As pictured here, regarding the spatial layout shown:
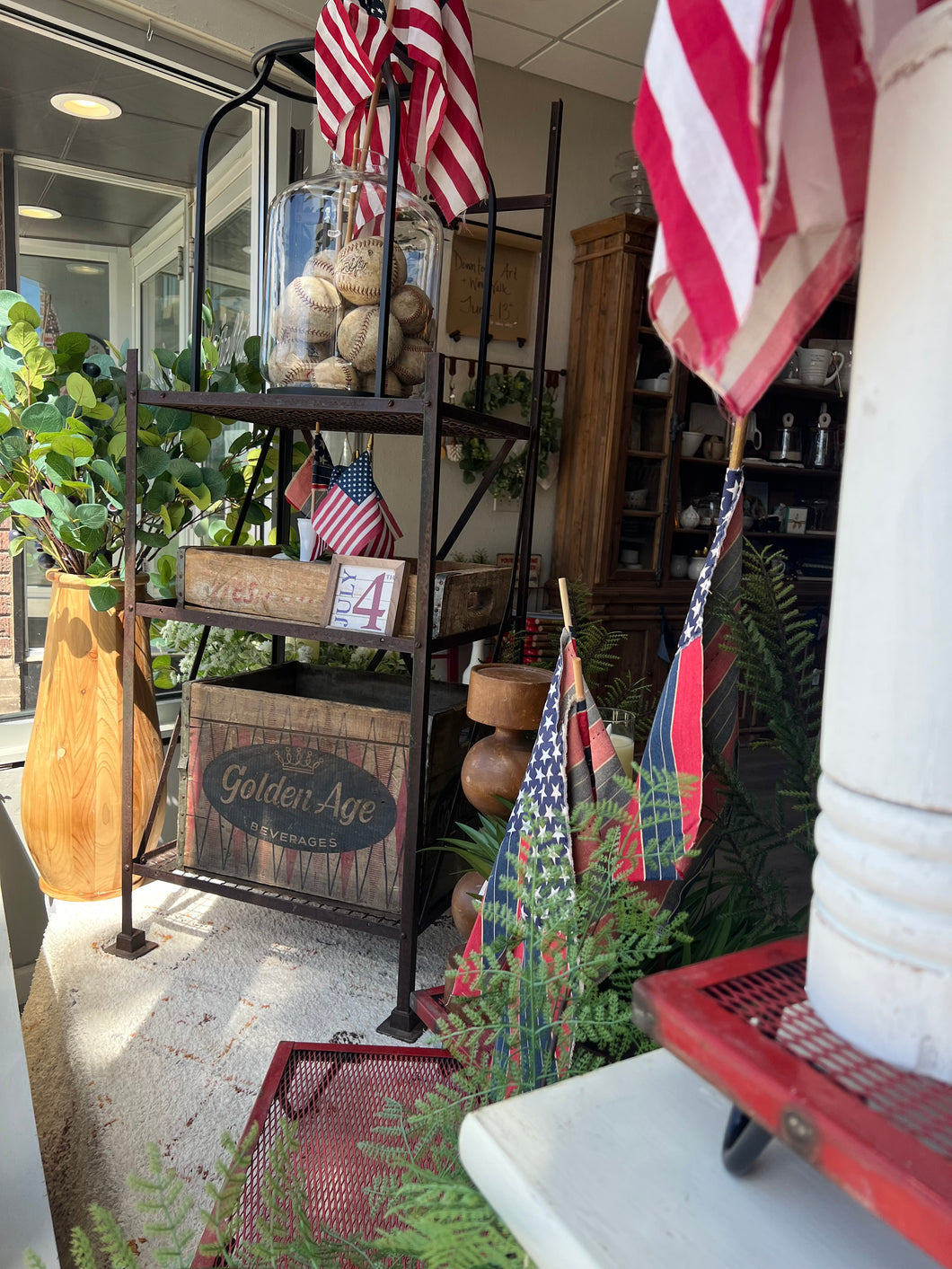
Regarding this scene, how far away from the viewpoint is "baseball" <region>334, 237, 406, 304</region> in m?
1.51

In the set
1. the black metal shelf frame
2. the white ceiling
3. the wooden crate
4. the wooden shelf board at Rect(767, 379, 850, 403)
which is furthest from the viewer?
the wooden shelf board at Rect(767, 379, 850, 403)

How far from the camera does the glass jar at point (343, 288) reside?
60.2 inches

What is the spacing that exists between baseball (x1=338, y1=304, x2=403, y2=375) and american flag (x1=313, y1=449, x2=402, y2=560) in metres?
0.25

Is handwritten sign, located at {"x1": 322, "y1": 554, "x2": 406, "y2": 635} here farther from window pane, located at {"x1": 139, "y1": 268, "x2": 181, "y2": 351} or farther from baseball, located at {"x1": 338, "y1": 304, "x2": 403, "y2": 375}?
window pane, located at {"x1": 139, "y1": 268, "x2": 181, "y2": 351}

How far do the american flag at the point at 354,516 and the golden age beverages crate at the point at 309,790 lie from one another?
316 mm

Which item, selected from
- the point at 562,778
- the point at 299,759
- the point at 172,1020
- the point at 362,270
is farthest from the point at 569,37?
the point at 172,1020

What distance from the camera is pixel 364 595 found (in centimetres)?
159

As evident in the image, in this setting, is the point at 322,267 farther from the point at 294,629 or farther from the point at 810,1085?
the point at 810,1085

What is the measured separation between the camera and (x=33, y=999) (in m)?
1.65

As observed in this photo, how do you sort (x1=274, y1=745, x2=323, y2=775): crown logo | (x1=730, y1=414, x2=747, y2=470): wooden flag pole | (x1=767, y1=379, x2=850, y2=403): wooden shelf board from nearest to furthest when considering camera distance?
(x1=730, y1=414, x2=747, y2=470): wooden flag pole
(x1=274, y1=745, x2=323, y2=775): crown logo
(x1=767, y1=379, x2=850, y2=403): wooden shelf board

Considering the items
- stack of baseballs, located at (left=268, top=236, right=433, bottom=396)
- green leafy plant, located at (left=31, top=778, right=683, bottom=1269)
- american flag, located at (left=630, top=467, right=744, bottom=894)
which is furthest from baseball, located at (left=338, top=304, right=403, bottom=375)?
green leafy plant, located at (left=31, top=778, right=683, bottom=1269)

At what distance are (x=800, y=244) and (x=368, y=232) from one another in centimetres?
141

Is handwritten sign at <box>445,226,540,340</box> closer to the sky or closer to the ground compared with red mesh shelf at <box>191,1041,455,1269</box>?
closer to the sky

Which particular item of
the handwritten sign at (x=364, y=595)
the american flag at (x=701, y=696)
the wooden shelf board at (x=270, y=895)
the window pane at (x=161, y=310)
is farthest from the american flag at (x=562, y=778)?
the window pane at (x=161, y=310)
